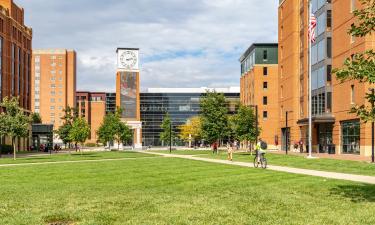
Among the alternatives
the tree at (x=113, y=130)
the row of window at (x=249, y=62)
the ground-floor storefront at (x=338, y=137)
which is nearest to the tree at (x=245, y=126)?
the ground-floor storefront at (x=338, y=137)

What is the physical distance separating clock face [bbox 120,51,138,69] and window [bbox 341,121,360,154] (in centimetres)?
8079

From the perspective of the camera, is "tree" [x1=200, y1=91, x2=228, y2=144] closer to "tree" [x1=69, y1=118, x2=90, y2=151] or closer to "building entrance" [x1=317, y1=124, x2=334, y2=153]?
"building entrance" [x1=317, y1=124, x2=334, y2=153]

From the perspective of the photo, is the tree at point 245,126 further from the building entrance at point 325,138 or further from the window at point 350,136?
the window at point 350,136

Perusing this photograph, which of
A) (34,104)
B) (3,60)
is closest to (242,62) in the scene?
(3,60)

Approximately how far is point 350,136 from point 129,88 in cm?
8061

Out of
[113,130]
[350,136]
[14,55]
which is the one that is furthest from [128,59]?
[350,136]

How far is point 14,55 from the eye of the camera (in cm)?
9712

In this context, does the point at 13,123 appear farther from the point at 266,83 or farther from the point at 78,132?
the point at 266,83

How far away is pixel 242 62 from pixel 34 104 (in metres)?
87.7

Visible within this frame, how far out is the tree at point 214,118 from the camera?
57.6m

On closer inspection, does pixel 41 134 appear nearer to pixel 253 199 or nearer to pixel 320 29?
Answer: pixel 320 29

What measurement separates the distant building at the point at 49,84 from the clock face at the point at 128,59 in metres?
51.1

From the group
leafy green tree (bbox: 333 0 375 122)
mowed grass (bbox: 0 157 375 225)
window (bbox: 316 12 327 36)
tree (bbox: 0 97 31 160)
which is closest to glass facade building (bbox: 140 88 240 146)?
window (bbox: 316 12 327 36)

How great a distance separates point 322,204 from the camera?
13.3m
